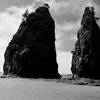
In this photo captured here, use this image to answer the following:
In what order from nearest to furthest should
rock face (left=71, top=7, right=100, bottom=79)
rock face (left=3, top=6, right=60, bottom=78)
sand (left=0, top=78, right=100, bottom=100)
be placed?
sand (left=0, top=78, right=100, bottom=100) → rock face (left=71, top=7, right=100, bottom=79) → rock face (left=3, top=6, right=60, bottom=78)

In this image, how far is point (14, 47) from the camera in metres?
102

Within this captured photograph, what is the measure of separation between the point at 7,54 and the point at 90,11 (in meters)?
43.7

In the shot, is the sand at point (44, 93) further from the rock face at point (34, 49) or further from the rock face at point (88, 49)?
the rock face at point (34, 49)

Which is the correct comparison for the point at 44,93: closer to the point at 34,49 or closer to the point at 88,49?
the point at 88,49

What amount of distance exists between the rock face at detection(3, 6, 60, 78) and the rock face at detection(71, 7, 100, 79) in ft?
39.7

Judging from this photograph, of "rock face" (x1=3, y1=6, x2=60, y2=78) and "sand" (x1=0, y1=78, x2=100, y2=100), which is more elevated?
"rock face" (x1=3, y1=6, x2=60, y2=78)

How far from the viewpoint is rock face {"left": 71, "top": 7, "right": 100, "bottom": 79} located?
8562 centimetres

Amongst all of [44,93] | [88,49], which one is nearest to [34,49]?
[88,49]

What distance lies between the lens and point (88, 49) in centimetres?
8950

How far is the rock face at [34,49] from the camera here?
92.8 meters

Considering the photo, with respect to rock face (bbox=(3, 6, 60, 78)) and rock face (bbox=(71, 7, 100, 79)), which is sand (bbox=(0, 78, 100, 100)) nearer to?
rock face (bbox=(71, 7, 100, 79))

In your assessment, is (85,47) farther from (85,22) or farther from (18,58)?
(18,58)

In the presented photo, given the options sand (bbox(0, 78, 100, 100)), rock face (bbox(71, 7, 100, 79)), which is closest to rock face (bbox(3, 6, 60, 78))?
rock face (bbox(71, 7, 100, 79))

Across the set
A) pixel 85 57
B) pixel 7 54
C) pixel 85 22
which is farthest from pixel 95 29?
pixel 7 54
